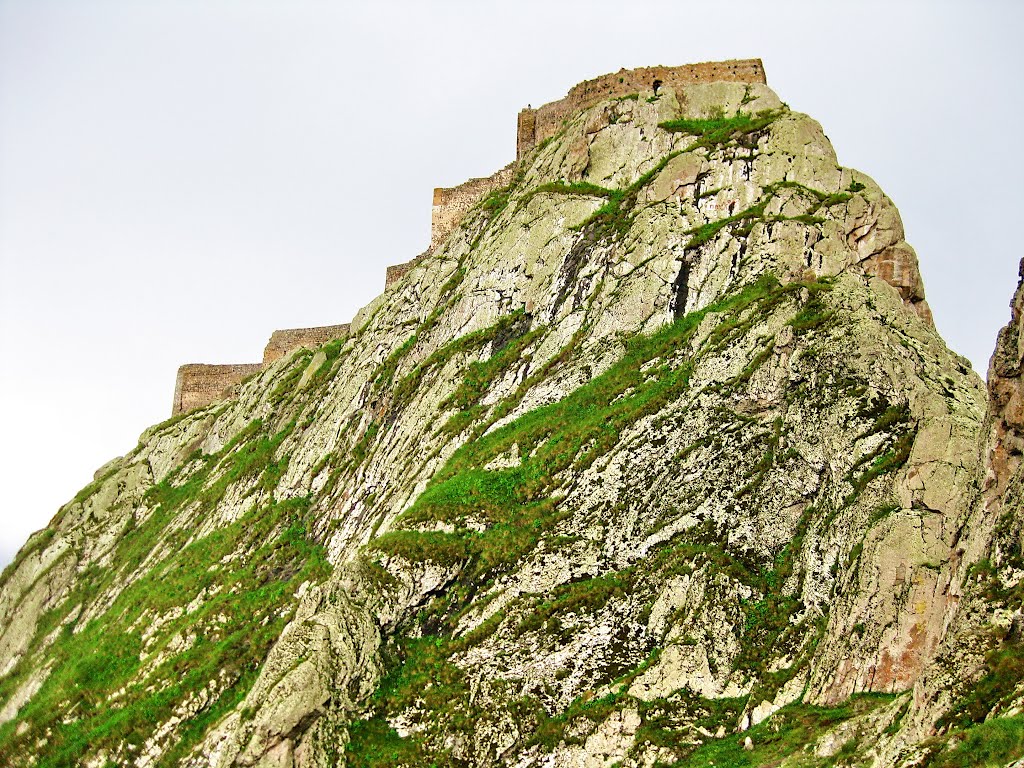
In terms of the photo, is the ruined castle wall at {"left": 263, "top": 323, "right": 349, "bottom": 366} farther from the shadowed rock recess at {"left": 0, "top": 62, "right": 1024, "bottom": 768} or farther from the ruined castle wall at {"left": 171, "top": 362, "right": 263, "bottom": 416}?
the shadowed rock recess at {"left": 0, "top": 62, "right": 1024, "bottom": 768}

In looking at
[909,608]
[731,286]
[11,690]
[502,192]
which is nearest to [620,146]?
[502,192]

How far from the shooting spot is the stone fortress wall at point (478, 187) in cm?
6975

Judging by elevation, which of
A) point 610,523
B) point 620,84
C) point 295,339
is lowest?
point 610,523

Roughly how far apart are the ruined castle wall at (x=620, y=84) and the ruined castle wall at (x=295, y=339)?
58.4ft

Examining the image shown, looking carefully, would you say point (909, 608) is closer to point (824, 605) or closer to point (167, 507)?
point (824, 605)

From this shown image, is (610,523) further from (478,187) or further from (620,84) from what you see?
(478,187)

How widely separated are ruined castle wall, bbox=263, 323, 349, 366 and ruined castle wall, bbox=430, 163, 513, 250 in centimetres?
941

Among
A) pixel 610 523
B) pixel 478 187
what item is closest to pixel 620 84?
pixel 478 187

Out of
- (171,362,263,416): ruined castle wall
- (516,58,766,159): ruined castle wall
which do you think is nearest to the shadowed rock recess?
(516,58,766,159): ruined castle wall

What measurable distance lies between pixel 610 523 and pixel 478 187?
1530 inches

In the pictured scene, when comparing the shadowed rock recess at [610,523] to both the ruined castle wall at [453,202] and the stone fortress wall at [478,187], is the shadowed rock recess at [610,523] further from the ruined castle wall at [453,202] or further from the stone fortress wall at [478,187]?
the ruined castle wall at [453,202]

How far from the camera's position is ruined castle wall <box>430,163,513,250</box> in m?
78.4

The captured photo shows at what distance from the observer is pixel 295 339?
84312 millimetres

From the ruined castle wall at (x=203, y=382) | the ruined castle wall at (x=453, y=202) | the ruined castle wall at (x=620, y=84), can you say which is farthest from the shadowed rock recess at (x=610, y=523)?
the ruined castle wall at (x=203, y=382)
